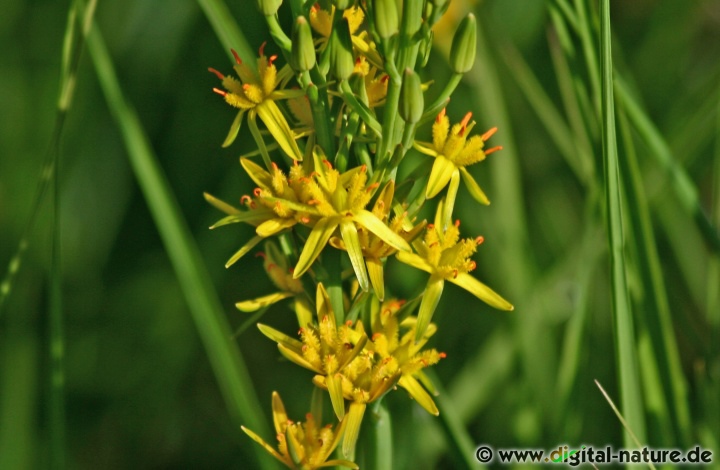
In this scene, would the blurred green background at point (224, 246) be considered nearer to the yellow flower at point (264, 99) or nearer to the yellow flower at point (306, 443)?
the yellow flower at point (306, 443)

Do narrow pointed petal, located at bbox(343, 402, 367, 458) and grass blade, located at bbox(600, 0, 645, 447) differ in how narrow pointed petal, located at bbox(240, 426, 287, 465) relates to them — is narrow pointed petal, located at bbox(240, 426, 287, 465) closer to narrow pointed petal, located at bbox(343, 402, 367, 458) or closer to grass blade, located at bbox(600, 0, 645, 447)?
narrow pointed petal, located at bbox(343, 402, 367, 458)

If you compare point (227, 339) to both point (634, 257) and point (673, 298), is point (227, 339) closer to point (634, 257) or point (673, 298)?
point (634, 257)

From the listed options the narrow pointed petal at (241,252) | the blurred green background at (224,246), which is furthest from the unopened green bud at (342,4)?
the blurred green background at (224,246)

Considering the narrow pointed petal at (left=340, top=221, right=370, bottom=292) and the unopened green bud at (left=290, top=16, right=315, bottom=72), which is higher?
the unopened green bud at (left=290, top=16, right=315, bottom=72)

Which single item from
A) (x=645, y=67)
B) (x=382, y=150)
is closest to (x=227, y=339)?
(x=382, y=150)

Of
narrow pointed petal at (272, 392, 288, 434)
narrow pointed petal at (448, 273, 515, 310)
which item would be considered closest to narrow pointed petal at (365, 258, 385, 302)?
narrow pointed petal at (448, 273, 515, 310)

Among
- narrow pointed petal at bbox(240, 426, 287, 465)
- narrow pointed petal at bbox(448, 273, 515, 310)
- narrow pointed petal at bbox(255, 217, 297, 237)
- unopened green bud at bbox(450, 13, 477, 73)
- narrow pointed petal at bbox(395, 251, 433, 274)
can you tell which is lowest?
narrow pointed petal at bbox(240, 426, 287, 465)
